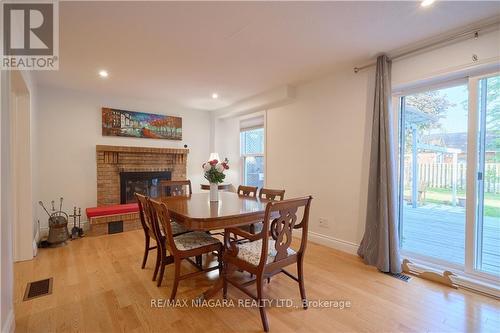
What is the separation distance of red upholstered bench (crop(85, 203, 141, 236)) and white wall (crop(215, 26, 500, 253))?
2536 millimetres

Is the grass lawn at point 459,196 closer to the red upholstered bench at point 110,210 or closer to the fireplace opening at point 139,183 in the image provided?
the fireplace opening at point 139,183

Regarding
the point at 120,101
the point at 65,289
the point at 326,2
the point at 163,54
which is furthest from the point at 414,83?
the point at 120,101

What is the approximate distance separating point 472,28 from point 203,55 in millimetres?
2525

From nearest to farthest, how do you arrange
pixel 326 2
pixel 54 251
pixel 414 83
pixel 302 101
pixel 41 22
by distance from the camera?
pixel 326 2 → pixel 41 22 → pixel 414 83 → pixel 54 251 → pixel 302 101

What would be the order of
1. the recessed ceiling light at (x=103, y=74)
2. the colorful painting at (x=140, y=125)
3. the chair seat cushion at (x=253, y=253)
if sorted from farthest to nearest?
1. the colorful painting at (x=140, y=125)
2. the recessed ceiling light at (x=103, y=74)
3. the chair seat cushion at (x=253, y=253)

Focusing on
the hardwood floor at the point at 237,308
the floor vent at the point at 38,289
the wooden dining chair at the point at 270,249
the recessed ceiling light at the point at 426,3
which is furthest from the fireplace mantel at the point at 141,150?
the recessed ceiling light at the point at 426,3

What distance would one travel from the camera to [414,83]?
8.48 feet

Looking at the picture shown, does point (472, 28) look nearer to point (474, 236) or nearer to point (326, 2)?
point (326, 2)

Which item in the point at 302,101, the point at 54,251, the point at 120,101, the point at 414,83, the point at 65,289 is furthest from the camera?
the point at 120,101

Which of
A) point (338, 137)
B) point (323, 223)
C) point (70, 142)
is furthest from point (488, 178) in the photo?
point (70, 142)

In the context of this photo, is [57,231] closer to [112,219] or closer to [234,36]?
[112,219]

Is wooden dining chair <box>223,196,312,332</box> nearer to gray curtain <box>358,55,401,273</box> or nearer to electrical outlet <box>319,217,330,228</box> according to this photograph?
gray curtain <box>358,55,401,273</box>

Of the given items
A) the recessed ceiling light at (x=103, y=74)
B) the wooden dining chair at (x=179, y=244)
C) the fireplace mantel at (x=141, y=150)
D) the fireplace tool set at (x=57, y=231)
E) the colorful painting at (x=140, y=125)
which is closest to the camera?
the wooden dining chair at (x=179, y=244)

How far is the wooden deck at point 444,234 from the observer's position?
88.0 inches
